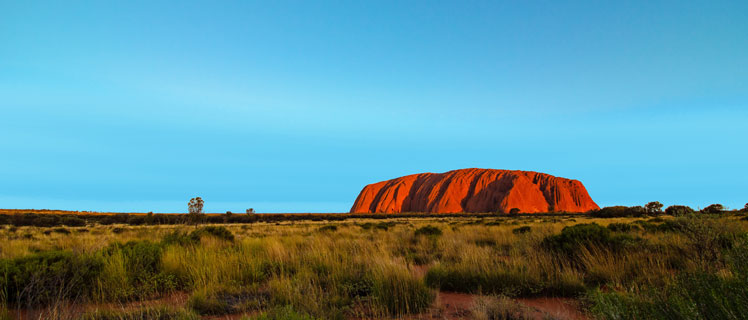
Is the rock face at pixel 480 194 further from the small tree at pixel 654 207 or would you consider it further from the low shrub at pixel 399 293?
the low shrub at pixel 399 293

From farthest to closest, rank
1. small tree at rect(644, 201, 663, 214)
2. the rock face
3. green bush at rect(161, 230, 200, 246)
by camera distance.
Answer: the rock face, small tree at rect(644, 201, 663, 214), green bush at rect(161, 230, 200, 246)

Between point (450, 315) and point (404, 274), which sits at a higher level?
point (404, 274)

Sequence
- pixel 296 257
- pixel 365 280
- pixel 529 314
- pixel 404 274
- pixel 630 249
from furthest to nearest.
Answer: pixel 296 257 < pixel 630 249 < pixel 365 280 < pixel 404 274 < pixel 529 314

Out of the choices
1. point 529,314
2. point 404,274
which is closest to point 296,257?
point 404,274

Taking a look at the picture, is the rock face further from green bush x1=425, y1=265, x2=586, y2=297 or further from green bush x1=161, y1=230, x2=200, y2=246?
green bush x1=425, y1=265, x2=586, y2=297

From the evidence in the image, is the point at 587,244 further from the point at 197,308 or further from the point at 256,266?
the point at 197,308

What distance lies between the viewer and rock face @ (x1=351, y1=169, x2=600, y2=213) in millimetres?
91688

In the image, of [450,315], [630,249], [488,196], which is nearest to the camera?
[450,315]

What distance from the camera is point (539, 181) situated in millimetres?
101938

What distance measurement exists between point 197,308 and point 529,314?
14.8ft

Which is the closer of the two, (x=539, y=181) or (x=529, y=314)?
(x=529, y=314)

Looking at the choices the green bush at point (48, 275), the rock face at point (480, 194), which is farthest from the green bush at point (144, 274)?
the rock face at point (480, 194)

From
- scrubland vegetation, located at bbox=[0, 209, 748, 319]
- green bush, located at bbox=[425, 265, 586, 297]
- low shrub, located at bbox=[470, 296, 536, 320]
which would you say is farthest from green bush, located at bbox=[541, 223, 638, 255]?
low shrub, located at bbox=[470, 296, 536, 320]

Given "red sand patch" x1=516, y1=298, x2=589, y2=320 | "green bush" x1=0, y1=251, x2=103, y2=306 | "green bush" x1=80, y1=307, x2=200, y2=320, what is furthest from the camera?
"green bush" x1=0, y1=251, x2=103, y2=306
